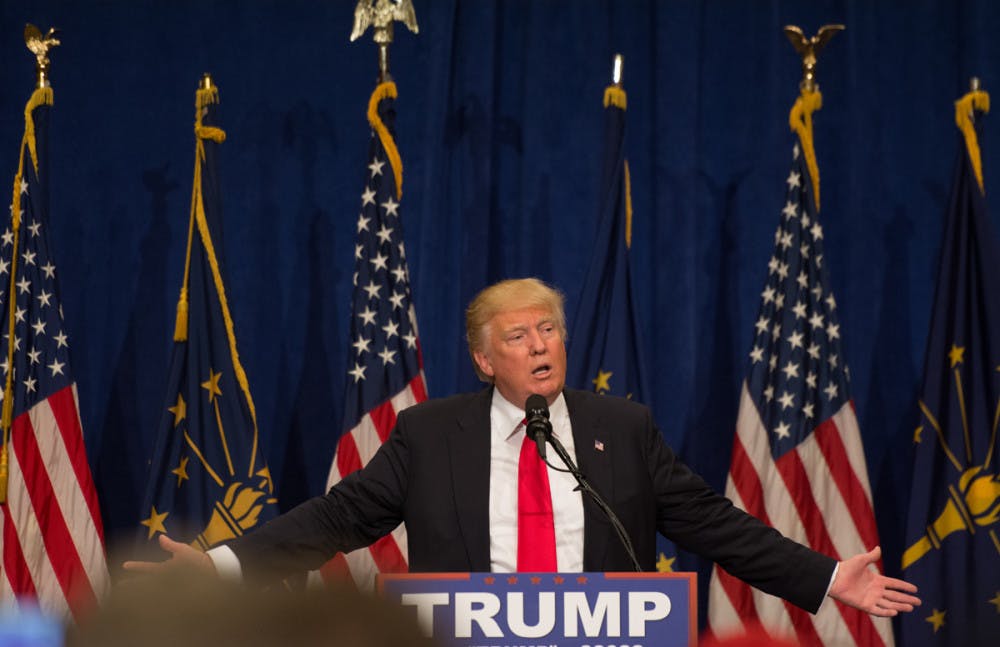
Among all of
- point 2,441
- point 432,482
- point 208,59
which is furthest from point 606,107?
point 2,441

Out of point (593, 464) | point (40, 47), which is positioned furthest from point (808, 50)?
point (40, 47)

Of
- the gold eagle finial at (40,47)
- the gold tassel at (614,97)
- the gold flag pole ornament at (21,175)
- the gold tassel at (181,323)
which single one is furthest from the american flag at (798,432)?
the gold eagle finial at (40,47)

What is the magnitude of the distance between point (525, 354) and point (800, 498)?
1.93m

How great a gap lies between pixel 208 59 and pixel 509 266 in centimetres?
163

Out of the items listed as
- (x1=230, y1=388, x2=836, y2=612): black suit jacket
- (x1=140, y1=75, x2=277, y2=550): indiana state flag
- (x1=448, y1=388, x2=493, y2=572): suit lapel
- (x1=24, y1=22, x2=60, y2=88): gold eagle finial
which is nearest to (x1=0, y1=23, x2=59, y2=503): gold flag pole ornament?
(x1=24, y1=22, x2=60, y2=88): gold eagle finial

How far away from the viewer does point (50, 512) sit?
15.4 ft

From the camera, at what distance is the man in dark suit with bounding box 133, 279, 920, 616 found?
3.05 metres

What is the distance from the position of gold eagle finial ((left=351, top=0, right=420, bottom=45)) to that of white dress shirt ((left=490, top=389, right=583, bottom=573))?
2.15 metres

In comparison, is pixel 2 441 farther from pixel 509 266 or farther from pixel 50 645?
pixel 50 645

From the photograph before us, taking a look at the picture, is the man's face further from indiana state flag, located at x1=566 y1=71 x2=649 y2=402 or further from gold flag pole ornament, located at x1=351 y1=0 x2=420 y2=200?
gold flag pole ornament, located at x1=351 y1=0 x2=420 y2=200

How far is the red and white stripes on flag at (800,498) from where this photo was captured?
4.78 metres

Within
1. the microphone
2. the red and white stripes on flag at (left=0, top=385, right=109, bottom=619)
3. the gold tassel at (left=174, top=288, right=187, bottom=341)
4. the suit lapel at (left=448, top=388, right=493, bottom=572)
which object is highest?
the gold tassel at (left=174, top=288, right=187, bottom=341)

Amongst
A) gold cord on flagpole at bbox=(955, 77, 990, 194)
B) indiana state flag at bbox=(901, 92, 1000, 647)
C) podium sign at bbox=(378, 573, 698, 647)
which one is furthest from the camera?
gold cord on flagpole at bbox=(955, 77, 990, 194)

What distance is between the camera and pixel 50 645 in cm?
74
